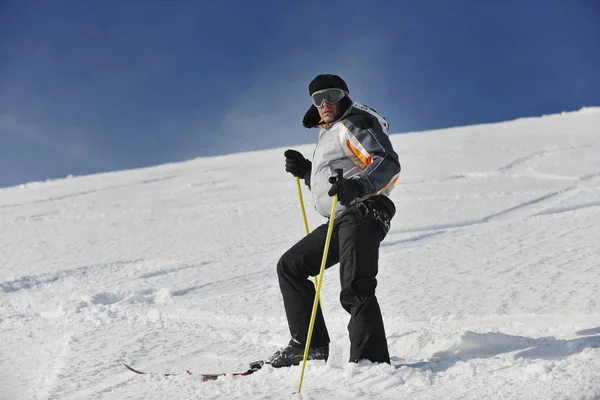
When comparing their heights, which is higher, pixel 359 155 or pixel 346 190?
pixel 359 155

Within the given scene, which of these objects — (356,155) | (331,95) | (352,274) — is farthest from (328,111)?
(352,274)

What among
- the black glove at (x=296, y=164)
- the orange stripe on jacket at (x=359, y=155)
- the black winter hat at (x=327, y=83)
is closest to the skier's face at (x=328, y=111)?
the black winter hat at (x=327, y=83)

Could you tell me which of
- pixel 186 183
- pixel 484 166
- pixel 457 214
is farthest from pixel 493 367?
pixel 186 183

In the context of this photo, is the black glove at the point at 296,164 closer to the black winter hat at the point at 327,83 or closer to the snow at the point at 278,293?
the black winter hat at the point at 327,83

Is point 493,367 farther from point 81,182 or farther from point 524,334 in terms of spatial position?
point 81,182

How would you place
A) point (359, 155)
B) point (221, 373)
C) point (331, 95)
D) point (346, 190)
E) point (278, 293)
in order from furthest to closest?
point (278, 293), point (221, 373), point (331, 95), point (359, 155), point (346, 190)

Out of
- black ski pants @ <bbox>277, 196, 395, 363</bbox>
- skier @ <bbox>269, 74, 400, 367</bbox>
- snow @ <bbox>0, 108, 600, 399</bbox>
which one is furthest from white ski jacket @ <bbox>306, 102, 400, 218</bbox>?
snow @ <bbox>0, 108, 600, 399</bbox>

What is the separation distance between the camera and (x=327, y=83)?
350cm

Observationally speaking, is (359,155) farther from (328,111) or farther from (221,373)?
(221,373)

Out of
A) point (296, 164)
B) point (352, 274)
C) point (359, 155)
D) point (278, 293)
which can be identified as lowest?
point (352, 274)

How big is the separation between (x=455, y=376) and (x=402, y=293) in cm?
204

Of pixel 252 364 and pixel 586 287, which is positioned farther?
pixel 586 287

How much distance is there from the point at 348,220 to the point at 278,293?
235 cm

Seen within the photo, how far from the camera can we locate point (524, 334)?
3686 mm
